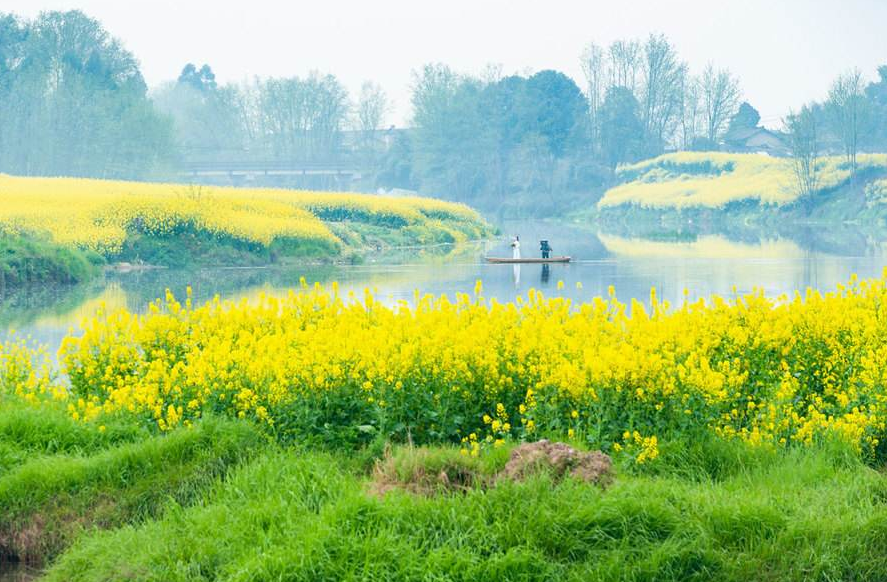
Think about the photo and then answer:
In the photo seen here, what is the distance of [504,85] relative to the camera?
9200 centimetres

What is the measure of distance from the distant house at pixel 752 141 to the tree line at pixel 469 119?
0.90m

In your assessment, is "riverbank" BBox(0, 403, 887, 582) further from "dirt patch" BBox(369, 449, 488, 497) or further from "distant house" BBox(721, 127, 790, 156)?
"distant house" BBox(721, 127, 790, 156)

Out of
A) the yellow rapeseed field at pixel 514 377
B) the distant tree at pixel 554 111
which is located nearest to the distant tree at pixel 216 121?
the distant tree at pixel 554 111

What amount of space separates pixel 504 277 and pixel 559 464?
61.0 feet

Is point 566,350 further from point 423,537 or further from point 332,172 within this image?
point 332,172

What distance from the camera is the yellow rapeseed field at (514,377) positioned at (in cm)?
688

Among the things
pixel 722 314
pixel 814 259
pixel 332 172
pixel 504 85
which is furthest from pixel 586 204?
pixel 722 314

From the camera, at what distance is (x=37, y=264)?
78.9 ft

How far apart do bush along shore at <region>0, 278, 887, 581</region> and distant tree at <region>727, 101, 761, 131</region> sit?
3765 inches

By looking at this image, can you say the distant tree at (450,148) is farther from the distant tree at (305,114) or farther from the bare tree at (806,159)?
the bare tree at (806,159)

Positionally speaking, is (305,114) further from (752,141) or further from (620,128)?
(752,141)

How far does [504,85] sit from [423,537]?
8914 cm

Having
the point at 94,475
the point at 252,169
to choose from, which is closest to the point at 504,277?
the point at 94,475

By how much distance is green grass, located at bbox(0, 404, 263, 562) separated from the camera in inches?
235
